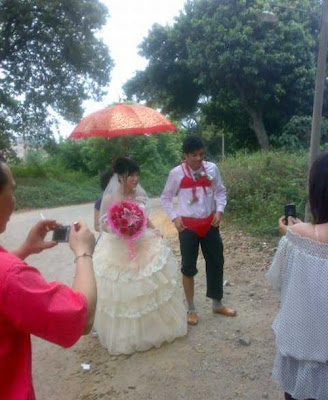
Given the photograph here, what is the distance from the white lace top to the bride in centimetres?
195

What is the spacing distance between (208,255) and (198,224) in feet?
1.21

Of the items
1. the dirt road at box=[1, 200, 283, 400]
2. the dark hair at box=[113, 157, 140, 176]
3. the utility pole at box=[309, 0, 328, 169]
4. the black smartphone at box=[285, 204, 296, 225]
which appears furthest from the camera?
the utility pole at box=[309, 0, 328, 169]

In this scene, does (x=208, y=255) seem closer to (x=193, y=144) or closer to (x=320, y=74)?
(x=193, y=144)

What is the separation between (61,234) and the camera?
1.80m

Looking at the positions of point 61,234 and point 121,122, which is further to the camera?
point 121,122

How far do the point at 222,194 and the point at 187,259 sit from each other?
753mm

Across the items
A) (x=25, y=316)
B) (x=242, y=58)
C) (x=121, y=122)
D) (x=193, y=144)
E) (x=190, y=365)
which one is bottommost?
(x=190, y=365)

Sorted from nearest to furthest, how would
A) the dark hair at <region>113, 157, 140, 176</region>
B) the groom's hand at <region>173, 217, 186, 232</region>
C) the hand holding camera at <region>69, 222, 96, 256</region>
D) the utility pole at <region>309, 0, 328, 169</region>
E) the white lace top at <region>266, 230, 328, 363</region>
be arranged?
the hand holding camera at <region>69, 222, 96, 256</region> < the white lace top at <region>266, 230, 328, 363</region> < the dark hair at <region>113, 157, 140, 176</region> < the groom's hand at <region>173, 217, 186, 232</region> < the utility pole at <region>309, 0, 328, 169</region>

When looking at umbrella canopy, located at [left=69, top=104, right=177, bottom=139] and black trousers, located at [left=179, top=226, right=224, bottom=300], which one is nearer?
umbrella canopy, located at [left=69, top=104, right=177, bottom=139]

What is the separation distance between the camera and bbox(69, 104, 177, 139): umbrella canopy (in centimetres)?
420

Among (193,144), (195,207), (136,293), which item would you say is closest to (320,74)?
(193,144)

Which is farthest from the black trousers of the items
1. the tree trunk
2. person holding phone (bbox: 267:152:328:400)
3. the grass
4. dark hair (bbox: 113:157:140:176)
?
the tree trunk

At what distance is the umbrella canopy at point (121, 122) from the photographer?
4.20 m

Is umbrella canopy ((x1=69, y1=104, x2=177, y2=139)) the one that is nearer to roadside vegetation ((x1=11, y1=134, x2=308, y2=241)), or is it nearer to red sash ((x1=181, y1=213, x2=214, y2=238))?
red sash ((x1=181, y1=213, x2=214, y2=238))
